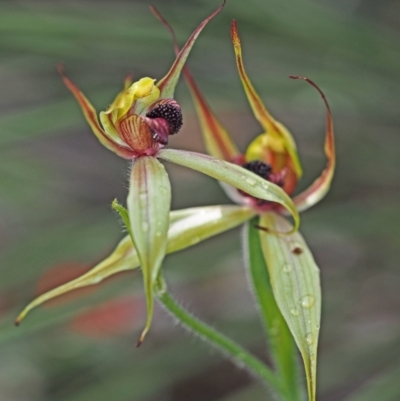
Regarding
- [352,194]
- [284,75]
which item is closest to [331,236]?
[352,194]

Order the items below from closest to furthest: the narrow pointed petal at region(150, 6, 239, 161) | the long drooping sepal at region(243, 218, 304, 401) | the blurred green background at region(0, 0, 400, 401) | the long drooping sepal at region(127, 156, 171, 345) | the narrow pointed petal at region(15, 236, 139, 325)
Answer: the long drooping sepal at region(127, 156, 171, 345), the narrow pointed petal at region(15, 236, 139, 325), the long drooping sepal at region(243, 218, 304, 401), the narrow pointed petal at region(150, 6, 239, 161), the blurred green background at region(0, 0, 400, 401)

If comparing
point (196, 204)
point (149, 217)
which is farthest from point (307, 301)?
point (196, 204)

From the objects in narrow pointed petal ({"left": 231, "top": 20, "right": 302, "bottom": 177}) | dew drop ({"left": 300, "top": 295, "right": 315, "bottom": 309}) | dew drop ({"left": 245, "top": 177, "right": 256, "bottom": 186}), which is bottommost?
dew drop ({"left": 300, "top": 295, "right": 315, "bottom": 309})

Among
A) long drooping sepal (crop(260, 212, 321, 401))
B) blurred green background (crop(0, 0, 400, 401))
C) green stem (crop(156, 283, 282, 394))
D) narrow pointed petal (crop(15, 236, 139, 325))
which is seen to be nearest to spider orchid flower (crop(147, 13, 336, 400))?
long drooping sepal (crop(260, 212, 321, 401))

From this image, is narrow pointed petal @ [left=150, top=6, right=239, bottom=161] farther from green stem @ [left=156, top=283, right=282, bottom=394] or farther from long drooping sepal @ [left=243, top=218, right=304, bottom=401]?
green stem @ [left=156, top=283, right=282, bottom=394]

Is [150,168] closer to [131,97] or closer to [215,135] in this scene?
[131,97]

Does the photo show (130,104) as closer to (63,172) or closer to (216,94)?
(216,94)
